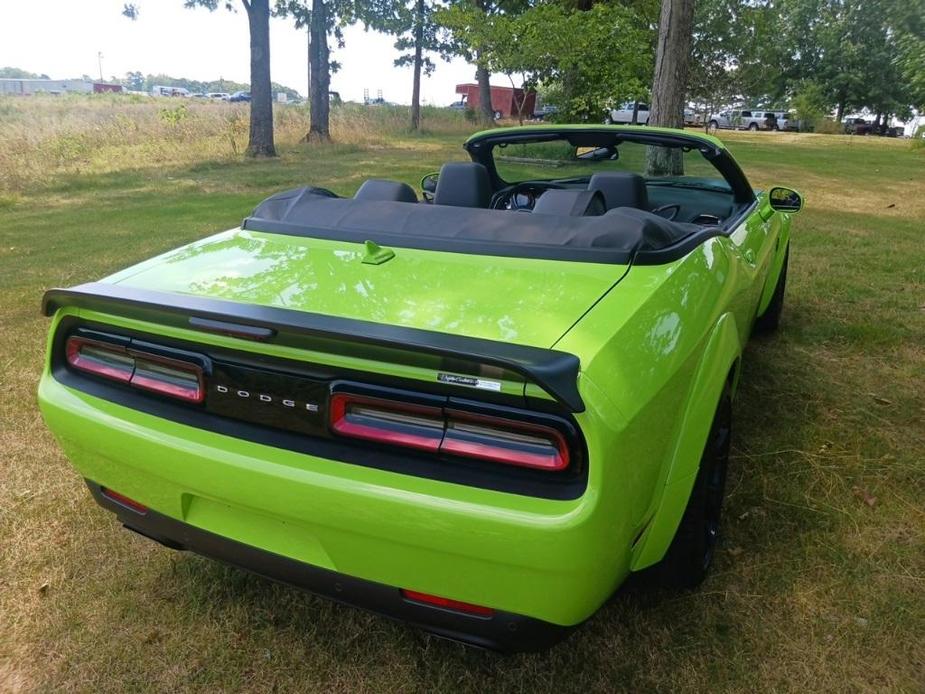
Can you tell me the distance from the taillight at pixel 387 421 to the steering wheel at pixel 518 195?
195cm

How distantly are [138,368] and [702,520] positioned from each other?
1.65m

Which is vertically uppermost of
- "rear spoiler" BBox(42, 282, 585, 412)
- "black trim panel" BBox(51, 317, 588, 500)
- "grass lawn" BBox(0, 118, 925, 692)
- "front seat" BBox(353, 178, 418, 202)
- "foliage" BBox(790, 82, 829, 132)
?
"foliage" BBox(790, 82, 829, 132)

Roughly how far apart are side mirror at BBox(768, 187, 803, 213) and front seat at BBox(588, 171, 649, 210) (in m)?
1.37

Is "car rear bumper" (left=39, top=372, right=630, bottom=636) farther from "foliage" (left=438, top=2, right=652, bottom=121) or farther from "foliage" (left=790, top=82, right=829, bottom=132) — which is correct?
"foliage" (left=790, top=82, right=829, bottom=132)

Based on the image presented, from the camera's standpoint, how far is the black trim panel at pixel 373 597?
1.48 metres

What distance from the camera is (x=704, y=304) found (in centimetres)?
198

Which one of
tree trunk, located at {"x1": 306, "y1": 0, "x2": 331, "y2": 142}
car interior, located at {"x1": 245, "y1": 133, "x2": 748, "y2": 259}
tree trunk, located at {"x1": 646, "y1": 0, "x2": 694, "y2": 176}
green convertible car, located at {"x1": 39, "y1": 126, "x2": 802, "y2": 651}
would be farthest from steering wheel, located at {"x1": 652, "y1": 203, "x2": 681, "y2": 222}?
tree trunk, located at {"x1": 306, "y1": 0, "x2": 331, "y2": 142}

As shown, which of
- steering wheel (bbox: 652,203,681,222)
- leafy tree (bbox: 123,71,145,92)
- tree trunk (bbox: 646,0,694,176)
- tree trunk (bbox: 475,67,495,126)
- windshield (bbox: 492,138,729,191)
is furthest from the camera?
leafy tree (bbox: 123,71,145,92)

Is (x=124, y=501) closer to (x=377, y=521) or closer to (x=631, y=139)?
(x=377, y=521)

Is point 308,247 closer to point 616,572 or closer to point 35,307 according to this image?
point 616,572

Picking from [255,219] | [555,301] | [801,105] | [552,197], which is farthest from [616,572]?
[801,105]

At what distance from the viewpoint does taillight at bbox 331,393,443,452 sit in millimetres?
1464

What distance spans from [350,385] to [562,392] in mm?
494

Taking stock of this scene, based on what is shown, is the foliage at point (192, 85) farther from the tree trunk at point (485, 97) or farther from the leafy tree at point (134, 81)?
the tree trunk at point (485, 97)
